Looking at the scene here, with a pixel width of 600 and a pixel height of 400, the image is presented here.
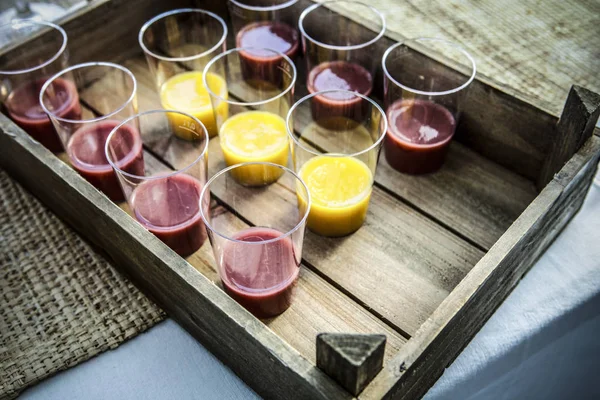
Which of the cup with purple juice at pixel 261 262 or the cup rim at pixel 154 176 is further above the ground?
the cup rim at pixel 154 176

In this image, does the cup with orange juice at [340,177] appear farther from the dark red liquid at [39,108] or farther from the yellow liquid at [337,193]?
the dark red liquid at [39,108]

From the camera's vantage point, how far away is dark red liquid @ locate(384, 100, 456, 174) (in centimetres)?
110

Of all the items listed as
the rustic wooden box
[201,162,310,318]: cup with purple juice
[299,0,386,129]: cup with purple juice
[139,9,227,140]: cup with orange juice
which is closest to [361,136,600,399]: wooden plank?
the rustic wooden box

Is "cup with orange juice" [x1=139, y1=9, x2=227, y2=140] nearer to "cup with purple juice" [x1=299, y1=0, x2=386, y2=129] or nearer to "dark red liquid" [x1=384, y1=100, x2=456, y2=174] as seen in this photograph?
"cup with purple juice" [x1=299, y1=0, x2=386, y2=129]

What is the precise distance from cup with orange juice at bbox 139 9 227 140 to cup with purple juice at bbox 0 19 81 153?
6.3 inches

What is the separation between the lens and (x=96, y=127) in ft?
3.74

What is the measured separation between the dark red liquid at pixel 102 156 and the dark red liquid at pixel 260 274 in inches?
12.0

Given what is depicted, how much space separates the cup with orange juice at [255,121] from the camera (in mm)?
1090

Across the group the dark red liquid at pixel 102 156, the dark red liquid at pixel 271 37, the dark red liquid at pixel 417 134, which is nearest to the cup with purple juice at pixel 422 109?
the dark red liquid at pixel 417 134

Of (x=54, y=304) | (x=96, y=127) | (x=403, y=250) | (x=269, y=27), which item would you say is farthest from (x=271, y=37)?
(x=54, y=304)

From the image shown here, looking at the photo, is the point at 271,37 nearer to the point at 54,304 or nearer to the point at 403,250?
the point at 403,250

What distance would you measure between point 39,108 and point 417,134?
70 cm

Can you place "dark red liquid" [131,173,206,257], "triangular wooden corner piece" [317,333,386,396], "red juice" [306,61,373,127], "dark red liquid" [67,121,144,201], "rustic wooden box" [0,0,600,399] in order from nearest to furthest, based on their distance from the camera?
"triangular wooden corner piece" [317,333,386,396]
"rustic wooden box" [0,0,600,399]
"dark red liquid" [131,173,206,257]
"dark red liquid" [67,121,144,201]
"red juice" [306,61,373,127]

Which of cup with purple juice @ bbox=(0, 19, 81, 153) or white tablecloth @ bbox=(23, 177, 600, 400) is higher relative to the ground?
cup with purple juice @ bbox=(0, 19, 81, 153)
